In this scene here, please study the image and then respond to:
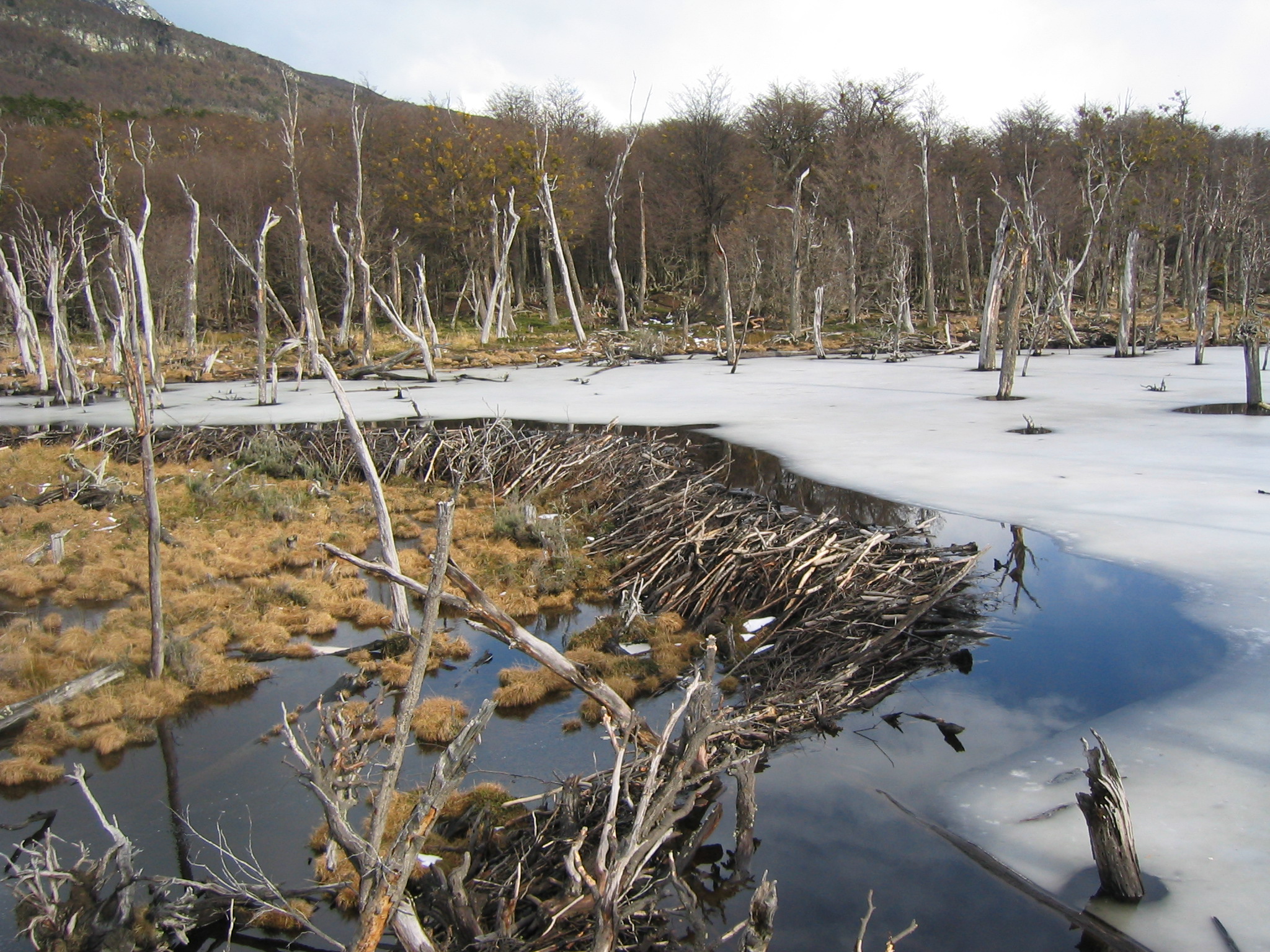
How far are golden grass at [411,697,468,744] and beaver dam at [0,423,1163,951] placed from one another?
0.02 meters

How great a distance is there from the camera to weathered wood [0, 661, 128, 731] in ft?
18.9

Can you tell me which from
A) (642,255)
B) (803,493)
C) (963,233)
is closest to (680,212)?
(642,255)

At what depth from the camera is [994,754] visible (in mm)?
5184

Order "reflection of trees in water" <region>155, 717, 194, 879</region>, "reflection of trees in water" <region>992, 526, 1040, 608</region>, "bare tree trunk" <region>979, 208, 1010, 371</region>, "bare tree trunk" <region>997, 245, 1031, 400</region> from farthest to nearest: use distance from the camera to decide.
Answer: "bare tree trunk" <region>979, 208, 1010, 371</region> → "bare tree trunk" <region>997, 245, 1031, 400</region> → "reflection of trees in water" <region>992, 526, 1040, 608</region> → "reflection of trees in water" <region>155, 717, 194, 879</region>

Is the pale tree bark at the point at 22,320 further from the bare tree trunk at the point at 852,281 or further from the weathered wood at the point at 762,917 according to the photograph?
the bare tree trunk at the point at 852,281

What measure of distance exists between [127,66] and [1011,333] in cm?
9295

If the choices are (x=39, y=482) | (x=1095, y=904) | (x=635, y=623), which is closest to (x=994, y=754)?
(x=1095, y=904)

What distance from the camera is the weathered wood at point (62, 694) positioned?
18.9ft

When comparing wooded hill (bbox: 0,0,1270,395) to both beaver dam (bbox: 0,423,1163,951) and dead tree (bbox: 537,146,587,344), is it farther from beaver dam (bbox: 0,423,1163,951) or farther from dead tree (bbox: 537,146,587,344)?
Result: beaver dam (bbox: 0,423,1163,951)

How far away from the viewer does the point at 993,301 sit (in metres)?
22.5

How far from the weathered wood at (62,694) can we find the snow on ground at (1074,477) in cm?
565

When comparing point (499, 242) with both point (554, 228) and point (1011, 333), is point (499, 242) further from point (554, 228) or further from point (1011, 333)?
point (1011, 333)

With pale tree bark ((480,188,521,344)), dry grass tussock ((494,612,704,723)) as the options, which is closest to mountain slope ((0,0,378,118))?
pale tree bark ((480,188,521,344))

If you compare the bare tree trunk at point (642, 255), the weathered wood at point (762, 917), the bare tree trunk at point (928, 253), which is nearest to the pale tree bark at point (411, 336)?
the bare tree trunk at point (642, 255)
